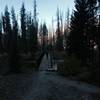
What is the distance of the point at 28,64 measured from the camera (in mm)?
37781

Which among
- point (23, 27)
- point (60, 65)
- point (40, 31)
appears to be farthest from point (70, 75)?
point (40, 31)

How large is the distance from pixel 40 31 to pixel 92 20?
7925 centimetres

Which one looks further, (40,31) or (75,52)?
(40,31)

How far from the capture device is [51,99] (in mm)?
16766

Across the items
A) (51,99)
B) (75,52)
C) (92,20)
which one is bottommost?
(51,99)

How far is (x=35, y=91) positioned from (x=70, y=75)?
10.6 metres

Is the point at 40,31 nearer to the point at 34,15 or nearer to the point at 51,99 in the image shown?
the point at 34,15

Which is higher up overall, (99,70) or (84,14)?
(84,14)

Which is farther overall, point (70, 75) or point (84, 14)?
point (84, 14)

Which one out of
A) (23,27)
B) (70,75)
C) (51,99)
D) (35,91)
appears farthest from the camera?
(23,27)

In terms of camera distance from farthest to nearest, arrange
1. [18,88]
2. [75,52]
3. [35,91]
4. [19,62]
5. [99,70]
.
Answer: [75,52] → [19,62] → [99,70] → [18,88] → [35,91]

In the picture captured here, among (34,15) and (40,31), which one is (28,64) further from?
(40,31)

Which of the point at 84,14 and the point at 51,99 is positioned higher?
the point at 84,14

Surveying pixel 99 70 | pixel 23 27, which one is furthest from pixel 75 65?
pixel 23 27
